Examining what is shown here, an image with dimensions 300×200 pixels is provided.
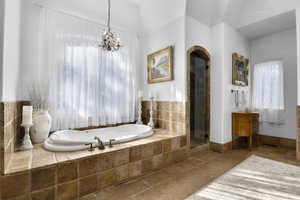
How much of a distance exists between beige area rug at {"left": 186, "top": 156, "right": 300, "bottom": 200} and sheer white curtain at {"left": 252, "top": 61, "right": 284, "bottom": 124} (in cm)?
157

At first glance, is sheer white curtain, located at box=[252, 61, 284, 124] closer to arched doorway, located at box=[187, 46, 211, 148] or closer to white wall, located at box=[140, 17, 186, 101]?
arched doorway, located at box=[187, 46, 211, 148]

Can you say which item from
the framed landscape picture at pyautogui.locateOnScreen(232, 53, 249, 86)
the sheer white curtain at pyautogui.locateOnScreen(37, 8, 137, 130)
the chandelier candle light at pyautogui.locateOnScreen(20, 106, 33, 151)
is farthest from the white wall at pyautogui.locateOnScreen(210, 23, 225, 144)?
the chandelier candle light at pyautogui.locateOnScreen(20, 106, 33, 151)

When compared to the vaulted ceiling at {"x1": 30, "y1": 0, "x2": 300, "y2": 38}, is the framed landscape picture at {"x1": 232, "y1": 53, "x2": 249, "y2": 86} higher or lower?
lower

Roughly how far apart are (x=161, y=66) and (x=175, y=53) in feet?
1.32

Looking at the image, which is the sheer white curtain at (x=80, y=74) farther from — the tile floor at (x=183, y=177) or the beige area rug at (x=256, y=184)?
the beige area rug at (x=256, y=184)

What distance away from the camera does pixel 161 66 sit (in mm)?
3217

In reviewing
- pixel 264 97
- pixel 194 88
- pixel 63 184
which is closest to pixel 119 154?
pixel 63 184

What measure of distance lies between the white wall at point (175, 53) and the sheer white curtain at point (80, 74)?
0.50 m

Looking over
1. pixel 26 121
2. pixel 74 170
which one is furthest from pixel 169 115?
pixel 26 121

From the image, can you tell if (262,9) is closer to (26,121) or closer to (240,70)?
(240,70)

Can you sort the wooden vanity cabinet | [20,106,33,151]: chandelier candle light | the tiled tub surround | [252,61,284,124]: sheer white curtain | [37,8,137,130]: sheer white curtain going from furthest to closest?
[252,61,284,124]: sheer white curtain < the wooden vanity cabinet < [37,8,137,130]: sheer white curtain < [20,106,33,151]: chandelier candle light < the tiled tub surround

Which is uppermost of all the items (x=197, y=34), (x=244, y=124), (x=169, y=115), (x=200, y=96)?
(x=197, y=34)

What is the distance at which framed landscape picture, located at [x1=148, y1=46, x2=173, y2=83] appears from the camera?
119 inches

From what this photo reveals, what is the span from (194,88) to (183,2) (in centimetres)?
168
